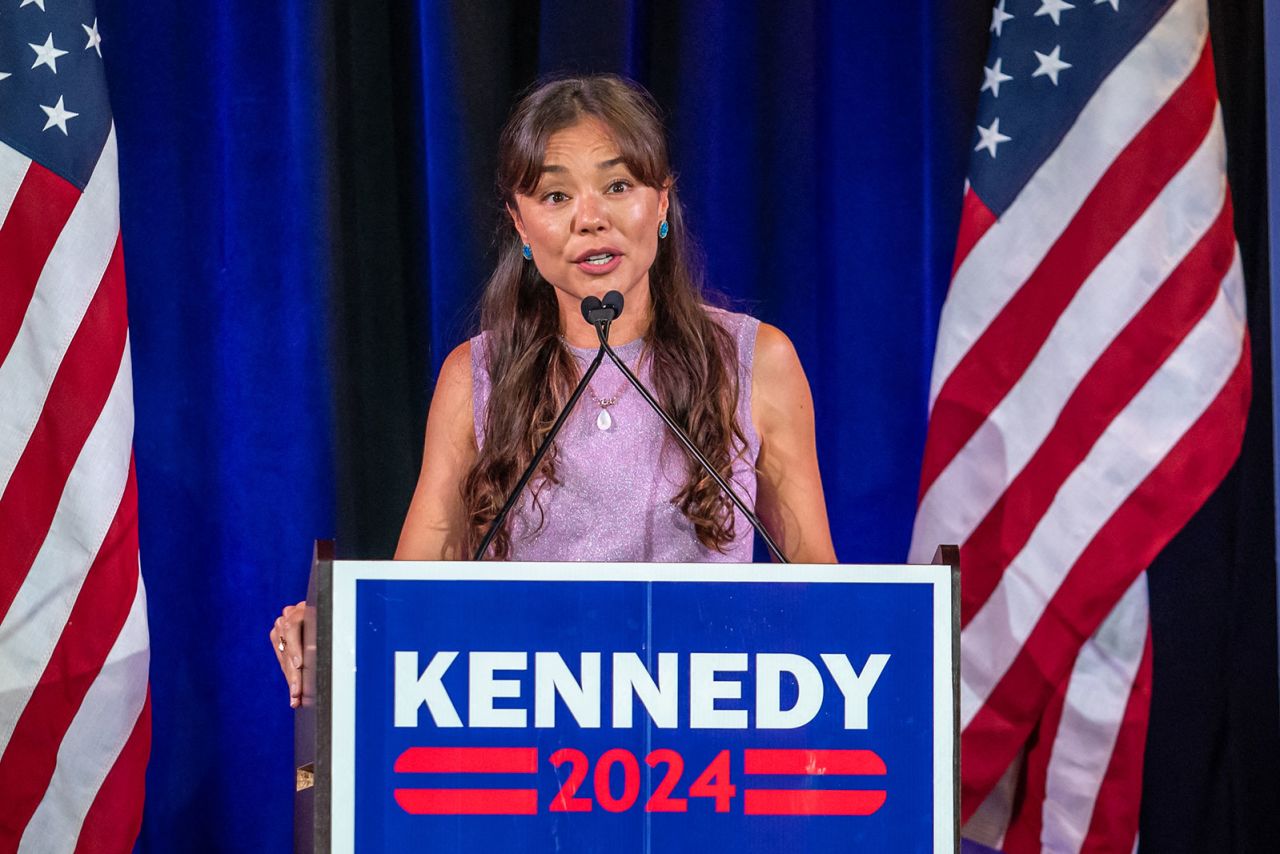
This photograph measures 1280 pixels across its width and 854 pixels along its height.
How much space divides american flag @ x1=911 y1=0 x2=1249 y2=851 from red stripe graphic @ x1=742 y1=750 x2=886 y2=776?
138cm

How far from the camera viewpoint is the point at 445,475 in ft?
6.82

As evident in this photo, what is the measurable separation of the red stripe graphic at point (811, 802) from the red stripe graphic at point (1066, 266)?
4.82ft

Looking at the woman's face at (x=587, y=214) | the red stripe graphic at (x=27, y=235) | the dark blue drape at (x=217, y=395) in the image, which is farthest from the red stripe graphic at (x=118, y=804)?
the woman's face at (x=587, y=214)

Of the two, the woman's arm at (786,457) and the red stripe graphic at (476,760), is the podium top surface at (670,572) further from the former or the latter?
the woman's arm at (786,457)

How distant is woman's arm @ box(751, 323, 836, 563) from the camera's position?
80.7 inches

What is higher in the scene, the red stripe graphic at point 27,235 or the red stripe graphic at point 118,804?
the red stripe graphic at point 27,235

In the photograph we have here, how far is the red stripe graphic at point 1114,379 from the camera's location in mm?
2611

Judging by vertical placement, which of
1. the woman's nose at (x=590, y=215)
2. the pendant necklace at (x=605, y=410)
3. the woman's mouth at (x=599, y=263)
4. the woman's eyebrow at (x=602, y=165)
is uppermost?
the woman's eyebrow at (x=602, y=165)

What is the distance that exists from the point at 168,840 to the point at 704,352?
1.48 meters

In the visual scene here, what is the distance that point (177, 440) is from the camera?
8.94 ft

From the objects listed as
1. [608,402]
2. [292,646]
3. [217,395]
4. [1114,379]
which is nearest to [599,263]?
[608,402]

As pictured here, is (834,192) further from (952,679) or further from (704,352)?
(952,679)

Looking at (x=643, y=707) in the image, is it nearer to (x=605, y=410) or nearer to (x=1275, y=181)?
(x=605, y=410)

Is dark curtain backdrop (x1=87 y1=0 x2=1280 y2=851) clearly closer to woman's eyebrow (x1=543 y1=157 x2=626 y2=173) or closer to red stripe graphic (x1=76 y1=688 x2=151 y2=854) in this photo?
red stripe graphic (x1=76 y1=688 x2=151 y2=854)
